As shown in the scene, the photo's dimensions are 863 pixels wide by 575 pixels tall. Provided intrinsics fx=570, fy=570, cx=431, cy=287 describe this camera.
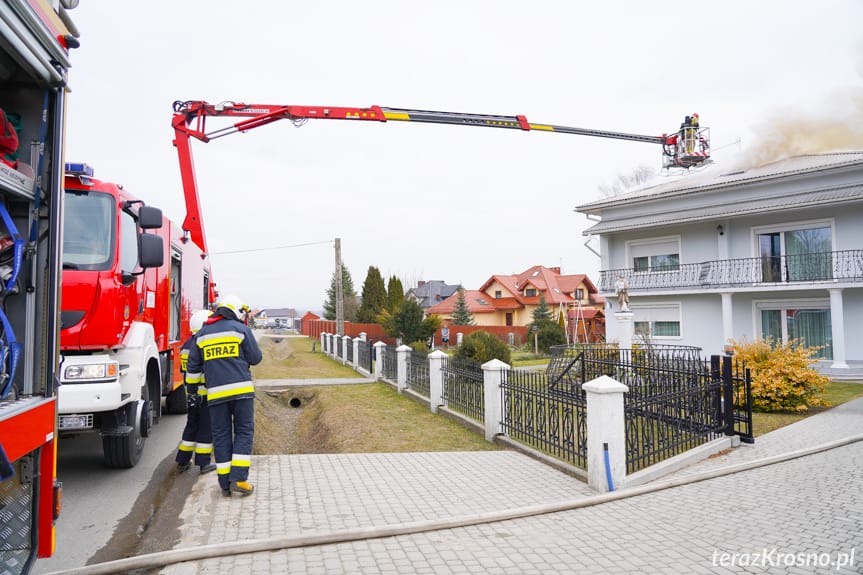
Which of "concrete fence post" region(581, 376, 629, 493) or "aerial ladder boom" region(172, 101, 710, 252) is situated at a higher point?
"aerial ladder boom" region(172, 101, 710, 252)

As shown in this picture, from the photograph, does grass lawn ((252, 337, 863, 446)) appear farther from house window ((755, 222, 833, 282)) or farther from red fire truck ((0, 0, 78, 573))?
red fire truck ((0, 0, 78, 573))

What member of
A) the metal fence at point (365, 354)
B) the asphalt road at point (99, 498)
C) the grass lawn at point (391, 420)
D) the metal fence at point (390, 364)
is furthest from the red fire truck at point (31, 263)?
the metal fence at point (365, 354)

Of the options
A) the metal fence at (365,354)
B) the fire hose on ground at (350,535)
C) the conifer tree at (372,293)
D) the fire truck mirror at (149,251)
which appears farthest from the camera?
the conifer tree at (372,293)

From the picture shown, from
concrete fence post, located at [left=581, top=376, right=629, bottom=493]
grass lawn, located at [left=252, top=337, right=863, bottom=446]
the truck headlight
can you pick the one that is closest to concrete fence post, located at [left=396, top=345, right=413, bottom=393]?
grass lawn, located at [left=252, top=337, right=863, bottom=446]

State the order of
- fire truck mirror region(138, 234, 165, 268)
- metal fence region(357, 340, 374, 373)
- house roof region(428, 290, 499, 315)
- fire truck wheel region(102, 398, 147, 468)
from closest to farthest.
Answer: fire truck mirror region(138, 234, 165, 268) < fire truck wheel region(102, 398, 147, 468) < metal fence region(357, 340, 374, 373) < house roof region(428, 290, 499, 315)

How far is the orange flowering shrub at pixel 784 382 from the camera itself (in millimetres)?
10734

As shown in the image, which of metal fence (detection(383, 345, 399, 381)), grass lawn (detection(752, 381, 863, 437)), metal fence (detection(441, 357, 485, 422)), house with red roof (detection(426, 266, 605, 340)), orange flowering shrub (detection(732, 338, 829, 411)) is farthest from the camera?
house with red roof (detection(426, 266, 605, 340))

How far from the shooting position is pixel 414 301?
97.2ft

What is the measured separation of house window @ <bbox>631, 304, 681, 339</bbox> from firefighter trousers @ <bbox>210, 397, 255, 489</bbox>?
19.3 m

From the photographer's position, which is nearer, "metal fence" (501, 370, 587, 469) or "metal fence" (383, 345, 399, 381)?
"metal fence" (501, 370, 587, 469)

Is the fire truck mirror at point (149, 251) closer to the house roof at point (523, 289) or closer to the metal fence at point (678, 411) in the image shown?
the metal fence at point (678, 411)

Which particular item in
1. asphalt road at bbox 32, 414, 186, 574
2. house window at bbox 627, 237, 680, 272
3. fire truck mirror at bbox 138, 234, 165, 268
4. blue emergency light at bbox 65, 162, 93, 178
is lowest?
asphalt road at bbox 32, 414, 186, 574

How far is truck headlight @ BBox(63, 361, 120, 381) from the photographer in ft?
17.6

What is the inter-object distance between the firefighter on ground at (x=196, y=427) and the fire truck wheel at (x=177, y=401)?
420 cm
